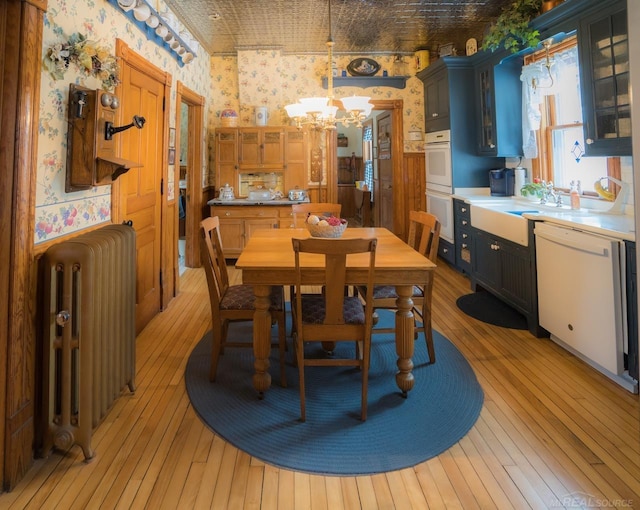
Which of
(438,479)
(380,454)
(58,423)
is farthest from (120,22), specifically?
(438,479)

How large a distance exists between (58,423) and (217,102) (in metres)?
4.87

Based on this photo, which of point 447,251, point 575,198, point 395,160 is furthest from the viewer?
point 395,160

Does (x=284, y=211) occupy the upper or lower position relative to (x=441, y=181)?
lower

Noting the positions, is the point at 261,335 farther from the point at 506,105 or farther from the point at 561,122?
the point at 506,105

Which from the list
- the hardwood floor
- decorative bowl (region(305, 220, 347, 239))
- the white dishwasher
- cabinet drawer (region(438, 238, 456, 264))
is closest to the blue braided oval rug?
the hardwood floor

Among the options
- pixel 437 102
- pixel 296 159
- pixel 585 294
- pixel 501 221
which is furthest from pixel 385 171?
pixel 585 294

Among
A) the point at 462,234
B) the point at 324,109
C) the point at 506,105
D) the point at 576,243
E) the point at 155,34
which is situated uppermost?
the point at 155,34

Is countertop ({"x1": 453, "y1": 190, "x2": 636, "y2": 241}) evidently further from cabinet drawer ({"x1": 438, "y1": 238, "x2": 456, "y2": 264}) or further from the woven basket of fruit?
the woven basket of fruit

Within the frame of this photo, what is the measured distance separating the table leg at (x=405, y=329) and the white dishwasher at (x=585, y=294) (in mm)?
1109

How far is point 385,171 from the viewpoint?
6191mm

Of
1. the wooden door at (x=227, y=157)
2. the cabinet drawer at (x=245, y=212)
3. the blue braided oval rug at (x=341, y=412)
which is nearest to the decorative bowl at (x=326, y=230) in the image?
the blue braided oval rug at (x=341, y=412)

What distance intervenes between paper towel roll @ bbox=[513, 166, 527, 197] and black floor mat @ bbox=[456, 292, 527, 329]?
1.23 m

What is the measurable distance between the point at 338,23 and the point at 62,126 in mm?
3498

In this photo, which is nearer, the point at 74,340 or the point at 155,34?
the point at 74,340
